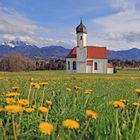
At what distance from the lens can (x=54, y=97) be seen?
5.48 m

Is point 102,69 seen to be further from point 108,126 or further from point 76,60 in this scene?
point 108,126

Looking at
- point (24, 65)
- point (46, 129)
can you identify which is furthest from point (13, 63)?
point (46, 129)

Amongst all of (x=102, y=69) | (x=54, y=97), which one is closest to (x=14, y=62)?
(x=102, y=69)

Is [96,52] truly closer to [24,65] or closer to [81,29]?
[81,29]

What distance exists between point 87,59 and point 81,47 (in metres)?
3.70

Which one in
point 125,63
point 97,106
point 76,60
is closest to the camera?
point 97,106

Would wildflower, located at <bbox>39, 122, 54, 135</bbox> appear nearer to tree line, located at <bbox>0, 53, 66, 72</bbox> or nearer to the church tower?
tree line, located at <bbox>0, 53, 66, 72</bbox>

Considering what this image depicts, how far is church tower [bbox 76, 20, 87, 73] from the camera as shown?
302ft

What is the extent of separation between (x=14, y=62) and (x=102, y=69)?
83.7 ft

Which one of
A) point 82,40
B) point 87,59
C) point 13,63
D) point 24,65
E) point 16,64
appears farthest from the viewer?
point 82,40

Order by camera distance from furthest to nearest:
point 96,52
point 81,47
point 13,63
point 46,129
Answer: point 81,47 → point 96,52 → point 13,63 → point 46,129

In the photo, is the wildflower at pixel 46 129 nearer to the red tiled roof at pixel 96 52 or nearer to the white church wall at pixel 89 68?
the red tiled roof at pixel 96 52

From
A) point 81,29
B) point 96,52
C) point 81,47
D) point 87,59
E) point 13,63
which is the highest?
point 81,29

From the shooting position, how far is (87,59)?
303 ft
